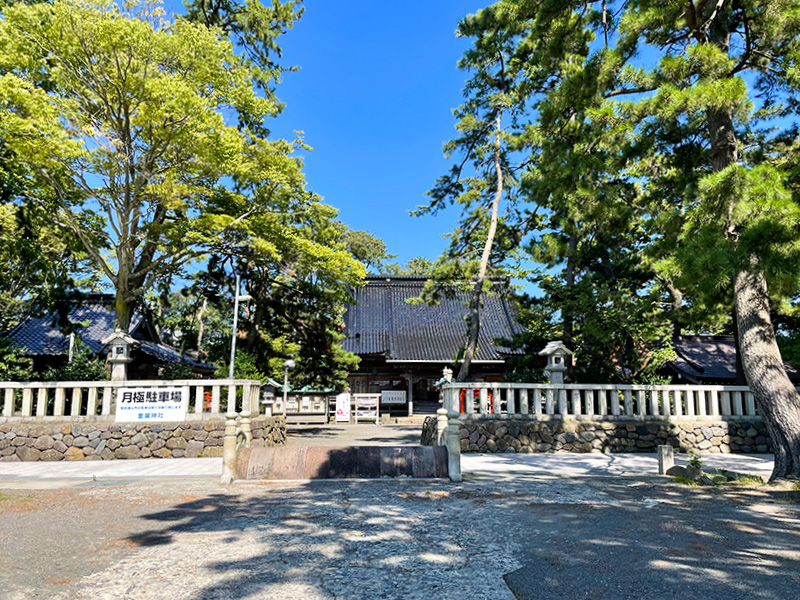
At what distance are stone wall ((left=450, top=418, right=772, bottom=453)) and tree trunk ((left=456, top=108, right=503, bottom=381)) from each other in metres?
2.68

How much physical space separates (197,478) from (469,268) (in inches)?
336

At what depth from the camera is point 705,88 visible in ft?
21.2

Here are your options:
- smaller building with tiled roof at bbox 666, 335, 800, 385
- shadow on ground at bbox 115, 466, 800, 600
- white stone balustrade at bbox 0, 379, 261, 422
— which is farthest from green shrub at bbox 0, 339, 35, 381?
smaller building with tiled roof at bbox 666, 335, 800, 385

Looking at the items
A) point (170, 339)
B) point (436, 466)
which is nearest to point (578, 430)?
point (436, 466)

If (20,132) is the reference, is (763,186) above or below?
below

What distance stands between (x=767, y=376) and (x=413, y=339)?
18.0m

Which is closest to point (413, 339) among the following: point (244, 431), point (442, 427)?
point (442, 427)

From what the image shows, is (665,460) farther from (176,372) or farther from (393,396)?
(393,396)

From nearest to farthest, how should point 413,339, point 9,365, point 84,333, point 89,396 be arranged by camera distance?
1. point 89,396
2. point 9,365
3. point 84,333
4. point 413,339

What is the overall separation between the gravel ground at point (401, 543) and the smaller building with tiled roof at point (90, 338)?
11361 mm

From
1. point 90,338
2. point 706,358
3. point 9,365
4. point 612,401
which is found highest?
point 90,338

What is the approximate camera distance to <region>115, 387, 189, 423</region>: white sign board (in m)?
10.6

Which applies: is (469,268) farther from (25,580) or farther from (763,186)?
(25,580)

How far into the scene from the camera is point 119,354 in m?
11.1
